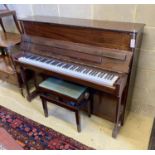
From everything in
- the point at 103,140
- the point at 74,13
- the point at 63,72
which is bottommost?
the point at 103,140

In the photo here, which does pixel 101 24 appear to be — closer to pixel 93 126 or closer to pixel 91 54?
pixel 91 54

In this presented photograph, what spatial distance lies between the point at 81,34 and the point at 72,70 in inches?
13.1

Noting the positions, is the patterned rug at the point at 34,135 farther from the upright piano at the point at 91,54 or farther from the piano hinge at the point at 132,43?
the piano hinge at the point at 132,43

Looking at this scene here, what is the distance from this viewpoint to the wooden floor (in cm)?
163

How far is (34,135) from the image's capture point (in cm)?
175

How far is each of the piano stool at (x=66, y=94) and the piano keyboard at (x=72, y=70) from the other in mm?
182

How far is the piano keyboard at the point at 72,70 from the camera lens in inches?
53.6

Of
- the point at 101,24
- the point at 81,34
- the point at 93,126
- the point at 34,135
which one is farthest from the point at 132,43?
the point at 34,135

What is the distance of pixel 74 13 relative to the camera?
5.75ft

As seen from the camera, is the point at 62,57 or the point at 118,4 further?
the point at 62,57

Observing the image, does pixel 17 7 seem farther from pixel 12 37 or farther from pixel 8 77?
pixel 8 77

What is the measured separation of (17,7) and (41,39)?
0.70 metres

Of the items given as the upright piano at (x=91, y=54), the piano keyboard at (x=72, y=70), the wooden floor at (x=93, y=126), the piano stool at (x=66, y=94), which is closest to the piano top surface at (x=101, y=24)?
the upright piano at (x=91, y=54)
